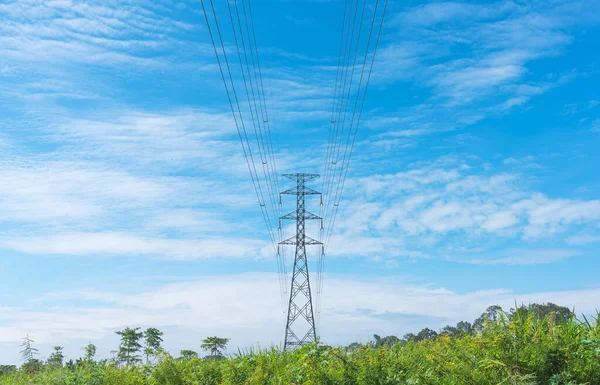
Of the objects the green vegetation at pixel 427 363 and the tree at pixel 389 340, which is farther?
the tree at pixel 389 340

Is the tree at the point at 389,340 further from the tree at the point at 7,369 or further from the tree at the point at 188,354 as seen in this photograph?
the tree at the point at 7,369

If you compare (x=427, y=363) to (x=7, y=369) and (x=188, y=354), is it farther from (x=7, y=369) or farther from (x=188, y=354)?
(x=7, y=369)

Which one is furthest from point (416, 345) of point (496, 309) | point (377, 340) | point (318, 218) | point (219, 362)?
point (318, 218)

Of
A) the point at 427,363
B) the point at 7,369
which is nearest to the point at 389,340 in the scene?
the point at 427,363

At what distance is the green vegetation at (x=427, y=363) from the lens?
8234 millimetres

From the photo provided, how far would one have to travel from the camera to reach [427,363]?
359 inches

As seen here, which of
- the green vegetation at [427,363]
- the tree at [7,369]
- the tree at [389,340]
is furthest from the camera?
the tree at [7,369]

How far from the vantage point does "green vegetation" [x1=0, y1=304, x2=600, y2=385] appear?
324 inches

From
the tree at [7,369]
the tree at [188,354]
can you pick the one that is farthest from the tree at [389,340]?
the tree at [7,369]

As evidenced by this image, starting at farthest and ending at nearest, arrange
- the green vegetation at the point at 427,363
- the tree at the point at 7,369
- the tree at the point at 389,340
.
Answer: the tree at the point at 7,369 < the tree at the point at 389,340 < the green vegetation at the point at 427,363

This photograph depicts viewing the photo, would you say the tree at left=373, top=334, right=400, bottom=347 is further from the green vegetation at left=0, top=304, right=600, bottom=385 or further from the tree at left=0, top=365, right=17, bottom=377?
the tree at left=0, top=365, right=17, bottom=377

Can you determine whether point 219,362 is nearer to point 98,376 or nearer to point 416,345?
point 98,376

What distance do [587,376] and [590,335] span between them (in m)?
0.83

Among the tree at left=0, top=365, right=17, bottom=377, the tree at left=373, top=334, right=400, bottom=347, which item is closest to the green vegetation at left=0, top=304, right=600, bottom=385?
the tree at left=373, top=334, right=400, bottom=347
